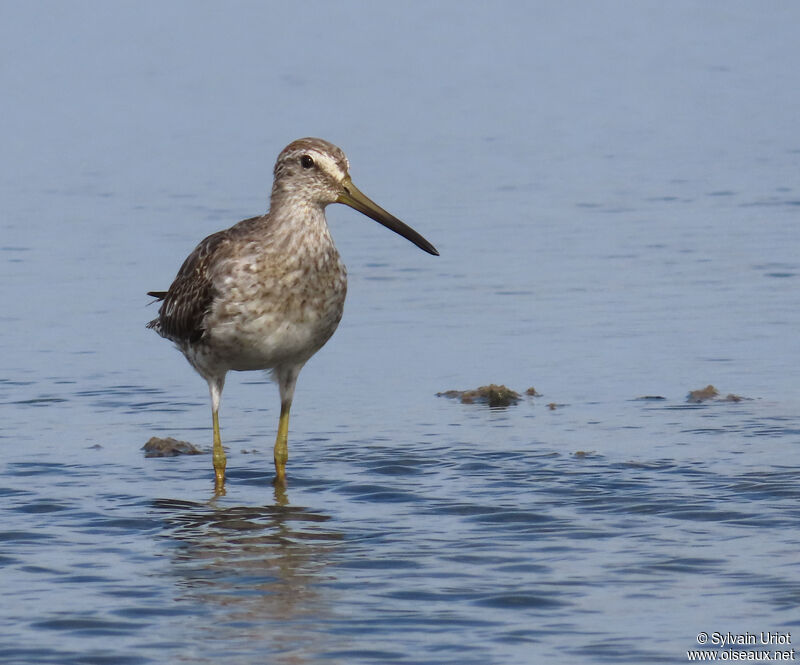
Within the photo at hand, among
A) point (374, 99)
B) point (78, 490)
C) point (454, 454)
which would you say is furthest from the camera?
point (374, 99)

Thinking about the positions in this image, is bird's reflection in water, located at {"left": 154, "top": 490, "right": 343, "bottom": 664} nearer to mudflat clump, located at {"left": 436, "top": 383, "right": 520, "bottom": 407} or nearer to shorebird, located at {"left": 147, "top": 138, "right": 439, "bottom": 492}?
shorebird, located at {"left": 147, "top": 138, "right": 439, "bottom": 492}

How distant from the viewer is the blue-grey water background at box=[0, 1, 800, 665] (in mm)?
7676

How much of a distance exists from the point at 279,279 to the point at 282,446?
3.69 feet

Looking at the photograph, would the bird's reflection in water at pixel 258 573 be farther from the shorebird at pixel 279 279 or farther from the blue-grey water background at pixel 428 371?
the shorebird at pixel 279 279

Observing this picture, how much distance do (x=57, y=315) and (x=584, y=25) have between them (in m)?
17.6

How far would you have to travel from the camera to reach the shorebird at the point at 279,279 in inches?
396

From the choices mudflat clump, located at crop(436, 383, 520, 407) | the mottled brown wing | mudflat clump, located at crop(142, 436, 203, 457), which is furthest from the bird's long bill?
mudflat clump, located at crop(142, 436, 203, 457)

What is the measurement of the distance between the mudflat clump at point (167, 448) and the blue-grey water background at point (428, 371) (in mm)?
176

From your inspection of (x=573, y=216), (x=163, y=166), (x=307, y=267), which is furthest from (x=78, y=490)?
(x=163, y=166)

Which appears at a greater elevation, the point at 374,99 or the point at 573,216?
the point at 374,99

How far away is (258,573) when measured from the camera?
832 cm

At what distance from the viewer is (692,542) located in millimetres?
8484

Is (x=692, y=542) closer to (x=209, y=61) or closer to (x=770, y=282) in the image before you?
(x=770, y=282)

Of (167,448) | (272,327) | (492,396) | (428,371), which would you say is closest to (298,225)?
(272,327)
